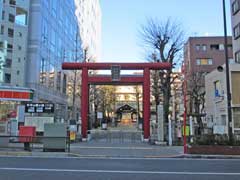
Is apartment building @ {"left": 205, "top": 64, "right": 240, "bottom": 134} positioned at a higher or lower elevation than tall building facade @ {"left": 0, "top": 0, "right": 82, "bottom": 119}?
lower

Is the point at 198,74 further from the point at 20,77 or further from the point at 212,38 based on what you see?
the point at 20,77

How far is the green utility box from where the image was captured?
1858cm

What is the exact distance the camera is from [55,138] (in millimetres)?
18531

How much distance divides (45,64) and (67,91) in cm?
1647

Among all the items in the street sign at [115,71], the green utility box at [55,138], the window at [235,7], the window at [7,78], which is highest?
the window at [235,7]

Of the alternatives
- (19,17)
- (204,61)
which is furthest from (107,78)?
(204,61)

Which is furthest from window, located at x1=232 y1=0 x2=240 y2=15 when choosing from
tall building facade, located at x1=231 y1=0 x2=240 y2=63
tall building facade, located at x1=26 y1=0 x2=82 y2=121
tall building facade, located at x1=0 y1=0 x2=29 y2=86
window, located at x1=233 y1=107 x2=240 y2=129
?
tall building facade, located at x1=0 y1=0 x2=29 y2=86

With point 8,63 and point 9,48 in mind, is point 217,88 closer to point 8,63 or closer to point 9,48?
point 8,63

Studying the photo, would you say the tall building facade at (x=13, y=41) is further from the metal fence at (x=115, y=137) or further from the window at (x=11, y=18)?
the metal fence at (x=115, y=137)

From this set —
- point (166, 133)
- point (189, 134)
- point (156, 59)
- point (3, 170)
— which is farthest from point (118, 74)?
point (3, 170)

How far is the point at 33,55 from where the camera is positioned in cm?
4641

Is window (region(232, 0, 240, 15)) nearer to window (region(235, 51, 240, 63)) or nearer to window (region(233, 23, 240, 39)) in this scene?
window (region(233, 23, 240, 39))

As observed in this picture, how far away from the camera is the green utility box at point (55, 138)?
18578 millimetres

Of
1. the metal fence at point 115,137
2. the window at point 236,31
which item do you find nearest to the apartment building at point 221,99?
the window at point 236,31
